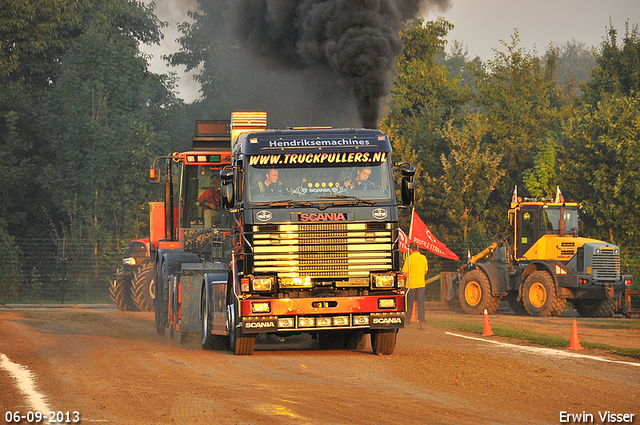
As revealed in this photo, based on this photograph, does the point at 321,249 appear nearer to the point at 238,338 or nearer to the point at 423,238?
the point at 238,338

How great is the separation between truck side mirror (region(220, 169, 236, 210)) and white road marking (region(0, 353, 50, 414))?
12.3 feet

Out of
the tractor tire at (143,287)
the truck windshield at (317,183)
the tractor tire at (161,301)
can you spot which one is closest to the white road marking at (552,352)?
the truck windshield at (317,183)

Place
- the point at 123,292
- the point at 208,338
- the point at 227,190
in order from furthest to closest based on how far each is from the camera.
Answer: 1. the point at 123,292
2. the point at 208,338
3. the point at 227,190

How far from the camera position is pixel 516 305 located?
1135 inches

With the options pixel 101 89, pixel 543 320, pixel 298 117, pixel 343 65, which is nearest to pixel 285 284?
pixel 343 65

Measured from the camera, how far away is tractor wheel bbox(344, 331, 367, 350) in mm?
16641

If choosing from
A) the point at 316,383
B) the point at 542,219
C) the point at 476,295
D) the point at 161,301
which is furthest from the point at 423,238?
the point at 316,383

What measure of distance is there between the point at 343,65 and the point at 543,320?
8469mm

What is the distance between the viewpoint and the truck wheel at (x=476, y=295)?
27.9 m

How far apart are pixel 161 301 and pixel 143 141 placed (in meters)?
25.2

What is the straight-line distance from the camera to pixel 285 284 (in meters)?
14.2

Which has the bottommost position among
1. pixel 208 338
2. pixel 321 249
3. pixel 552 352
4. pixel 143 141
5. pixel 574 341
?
pixel 552 352

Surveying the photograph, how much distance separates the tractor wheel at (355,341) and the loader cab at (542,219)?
12.1 metres

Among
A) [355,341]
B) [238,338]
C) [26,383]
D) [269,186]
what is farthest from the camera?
[355,341]
